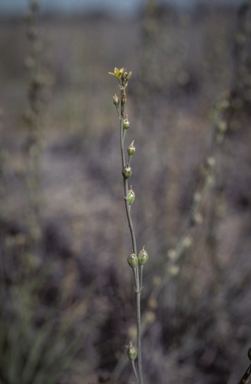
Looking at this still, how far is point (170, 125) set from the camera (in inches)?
67.8

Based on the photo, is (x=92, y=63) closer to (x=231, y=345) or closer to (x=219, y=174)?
(x=219, y=174)

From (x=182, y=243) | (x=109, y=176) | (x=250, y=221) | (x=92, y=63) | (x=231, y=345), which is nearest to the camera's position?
(x=182, y=243)

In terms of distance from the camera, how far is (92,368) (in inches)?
51.8

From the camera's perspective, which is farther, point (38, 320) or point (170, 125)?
point (170, 125)

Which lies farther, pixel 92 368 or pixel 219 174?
pixel 219 174

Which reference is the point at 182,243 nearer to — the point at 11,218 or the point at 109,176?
the point at 11,218

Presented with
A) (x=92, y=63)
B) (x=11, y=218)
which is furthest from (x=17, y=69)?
(x=11, y=218)

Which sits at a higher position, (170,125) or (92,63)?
(92,63)

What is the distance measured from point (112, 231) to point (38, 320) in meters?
0.84

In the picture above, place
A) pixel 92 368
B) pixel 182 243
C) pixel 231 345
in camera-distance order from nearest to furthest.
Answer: pixel 182 243 → pixel 92 368 → pixel 231 345

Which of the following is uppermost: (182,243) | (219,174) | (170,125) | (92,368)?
(170,125)

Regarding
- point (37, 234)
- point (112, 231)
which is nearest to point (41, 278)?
point (37, 234)

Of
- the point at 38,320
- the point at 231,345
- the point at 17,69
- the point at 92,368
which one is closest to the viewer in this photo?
the point at 92,368

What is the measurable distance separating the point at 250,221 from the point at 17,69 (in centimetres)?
1010
